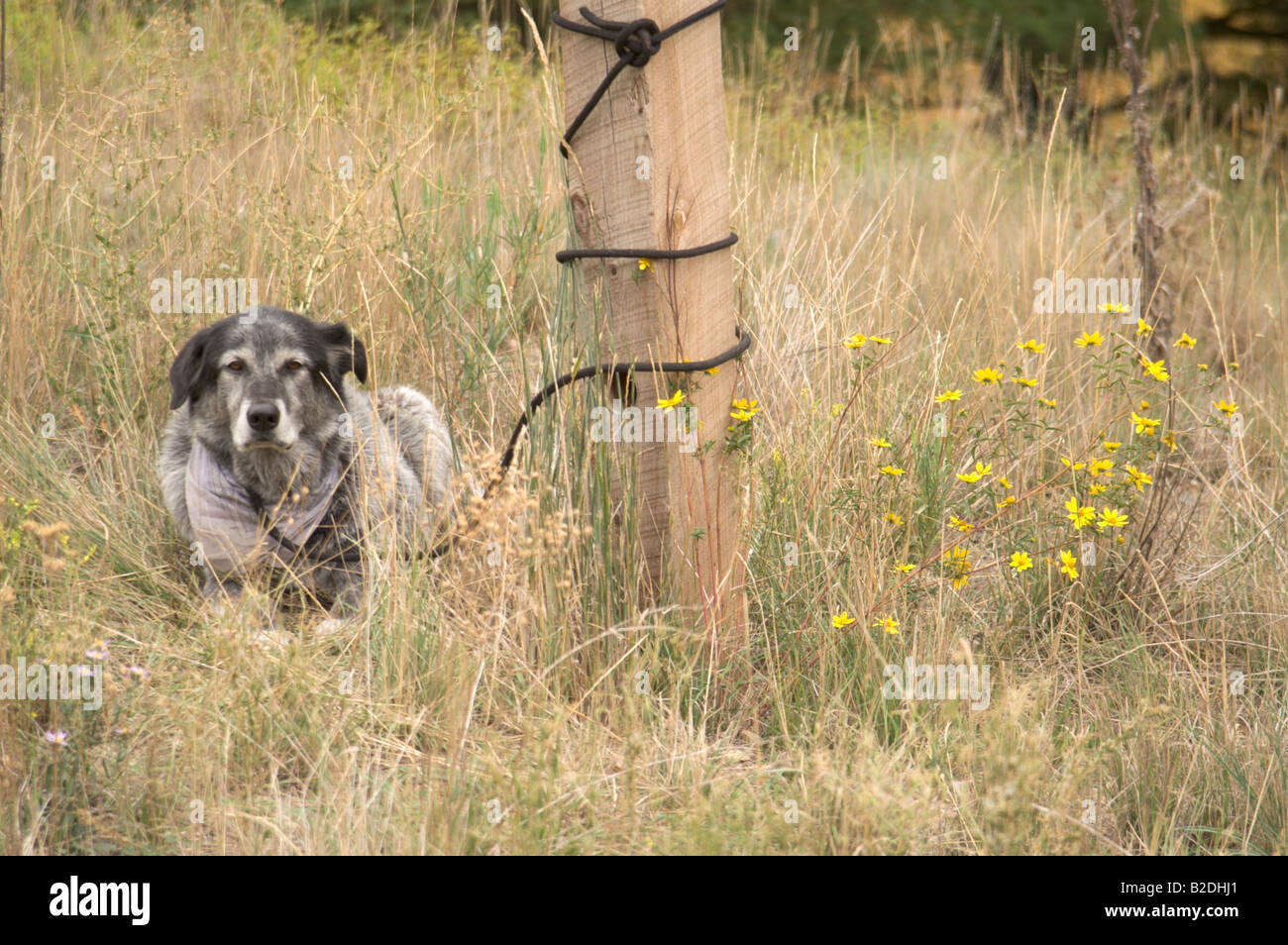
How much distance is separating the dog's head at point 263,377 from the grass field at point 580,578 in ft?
1.22

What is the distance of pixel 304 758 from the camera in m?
2.49

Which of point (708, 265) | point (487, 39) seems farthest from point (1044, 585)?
point (487, 39)

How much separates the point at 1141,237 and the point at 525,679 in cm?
273

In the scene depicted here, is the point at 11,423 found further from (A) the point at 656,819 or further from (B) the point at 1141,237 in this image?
(B) the point at 1141,237

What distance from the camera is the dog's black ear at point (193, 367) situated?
3471 mm

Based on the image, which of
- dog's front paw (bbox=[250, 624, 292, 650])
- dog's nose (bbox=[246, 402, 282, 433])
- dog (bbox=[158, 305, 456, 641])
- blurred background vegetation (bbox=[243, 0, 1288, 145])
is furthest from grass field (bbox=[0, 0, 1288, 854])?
blurred background vegetation (bbox=[243, 0, 1288, 145])

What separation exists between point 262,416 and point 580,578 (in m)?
1.19

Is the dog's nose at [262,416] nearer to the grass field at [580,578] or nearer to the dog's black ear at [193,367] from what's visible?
the dog's black ear at [193,367]

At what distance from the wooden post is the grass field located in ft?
0.38

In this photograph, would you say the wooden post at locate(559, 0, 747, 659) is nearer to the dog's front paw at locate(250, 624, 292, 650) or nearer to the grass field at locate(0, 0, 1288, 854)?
the grass field at locate(0, 0, 1288, 854)

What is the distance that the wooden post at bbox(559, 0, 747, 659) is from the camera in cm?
257

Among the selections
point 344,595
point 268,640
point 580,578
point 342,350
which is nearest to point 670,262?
point 580,578

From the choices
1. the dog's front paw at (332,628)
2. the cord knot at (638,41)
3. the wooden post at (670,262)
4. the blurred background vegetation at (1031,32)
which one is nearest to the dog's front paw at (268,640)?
the dog's front paw at (332,628)

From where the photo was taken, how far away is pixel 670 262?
263cm
